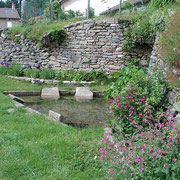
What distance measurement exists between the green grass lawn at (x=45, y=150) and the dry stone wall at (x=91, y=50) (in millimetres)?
5177

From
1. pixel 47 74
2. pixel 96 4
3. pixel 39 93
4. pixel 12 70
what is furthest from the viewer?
pixel 96 4

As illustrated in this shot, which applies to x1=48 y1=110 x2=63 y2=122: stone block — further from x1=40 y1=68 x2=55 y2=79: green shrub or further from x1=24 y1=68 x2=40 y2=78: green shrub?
x1=24 y1=68 x2=40 y2=78: green shrub

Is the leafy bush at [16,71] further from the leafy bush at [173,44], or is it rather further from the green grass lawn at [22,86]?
the leafy bush at [173,44]

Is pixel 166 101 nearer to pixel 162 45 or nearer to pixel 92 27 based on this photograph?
pixel 162 45

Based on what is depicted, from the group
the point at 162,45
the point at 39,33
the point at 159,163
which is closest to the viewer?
the point at 159,163

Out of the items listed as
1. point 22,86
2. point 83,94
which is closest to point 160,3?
point 83,94

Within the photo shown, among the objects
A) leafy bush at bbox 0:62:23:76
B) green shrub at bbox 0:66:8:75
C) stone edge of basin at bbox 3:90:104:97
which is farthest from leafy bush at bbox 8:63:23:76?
stone edge of basin at bbox 3:90:104:97

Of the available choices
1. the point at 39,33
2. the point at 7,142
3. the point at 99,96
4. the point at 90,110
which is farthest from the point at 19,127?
the point at 39,33

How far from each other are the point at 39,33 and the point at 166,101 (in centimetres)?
826

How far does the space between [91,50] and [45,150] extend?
22.0 ft

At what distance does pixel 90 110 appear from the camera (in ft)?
20.0

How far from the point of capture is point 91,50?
9.30 m

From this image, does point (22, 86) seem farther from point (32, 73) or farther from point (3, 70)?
point (3, 70)

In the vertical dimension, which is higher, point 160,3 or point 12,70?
point 160,3
